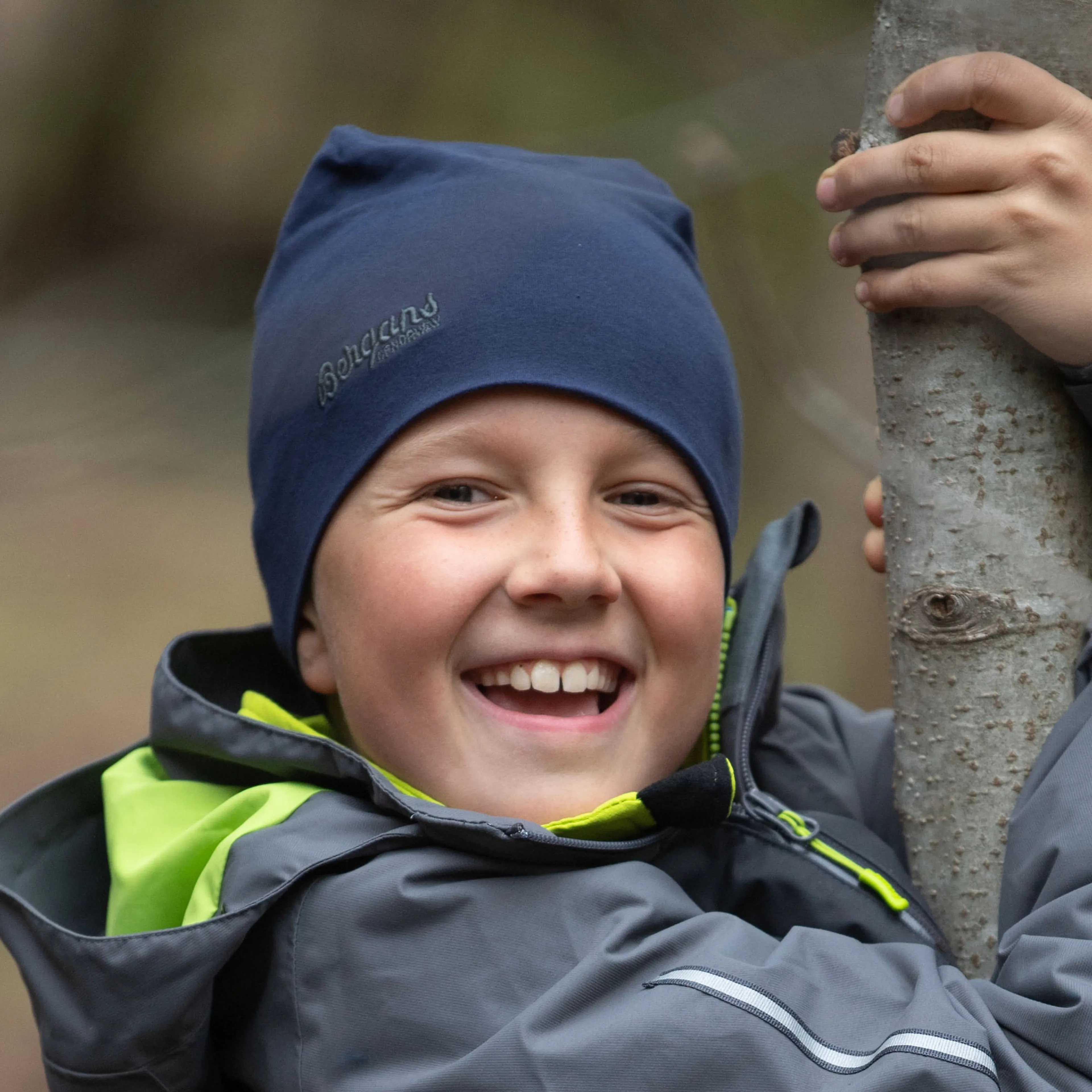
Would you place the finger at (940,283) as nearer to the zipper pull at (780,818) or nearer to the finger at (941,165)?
the finger at (941,165)

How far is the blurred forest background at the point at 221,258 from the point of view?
1.95 metres

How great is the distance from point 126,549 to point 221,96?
1864 millimetres

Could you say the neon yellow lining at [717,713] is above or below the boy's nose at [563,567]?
below

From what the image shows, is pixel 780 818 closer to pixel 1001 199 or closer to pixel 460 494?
pixel 460 494

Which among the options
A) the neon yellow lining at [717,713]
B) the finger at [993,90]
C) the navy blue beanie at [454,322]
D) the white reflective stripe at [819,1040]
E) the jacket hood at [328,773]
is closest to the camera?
the white reflective stripe at [819,1040]

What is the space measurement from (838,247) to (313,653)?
0.85m

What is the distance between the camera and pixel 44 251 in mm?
3420

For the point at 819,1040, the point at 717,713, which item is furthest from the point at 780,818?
the point at 819,1040

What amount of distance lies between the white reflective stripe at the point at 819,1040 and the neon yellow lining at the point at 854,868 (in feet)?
0.99

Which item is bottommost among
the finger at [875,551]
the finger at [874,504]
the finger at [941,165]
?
the finger at [875,551]

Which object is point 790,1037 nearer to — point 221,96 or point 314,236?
point 314,236

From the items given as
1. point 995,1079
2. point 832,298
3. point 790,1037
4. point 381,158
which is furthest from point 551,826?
point 832,298

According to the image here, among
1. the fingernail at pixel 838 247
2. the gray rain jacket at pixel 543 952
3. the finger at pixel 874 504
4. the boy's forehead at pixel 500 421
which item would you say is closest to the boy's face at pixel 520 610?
the boy's forehead at pixel 500 421

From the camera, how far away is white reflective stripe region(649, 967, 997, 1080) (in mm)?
1156
